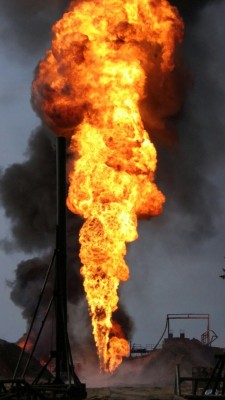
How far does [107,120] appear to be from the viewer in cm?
6006

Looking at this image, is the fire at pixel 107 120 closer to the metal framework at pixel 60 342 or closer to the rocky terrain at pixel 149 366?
the rocky terrain at pixel 149 366

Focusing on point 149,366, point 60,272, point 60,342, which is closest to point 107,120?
point 60,272

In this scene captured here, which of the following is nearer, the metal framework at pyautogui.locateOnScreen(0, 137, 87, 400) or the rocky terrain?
the metal framework at pyautogui.locateOnScreen(0, 137, 87, 400)

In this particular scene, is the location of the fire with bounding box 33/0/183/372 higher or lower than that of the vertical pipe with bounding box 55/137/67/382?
higher

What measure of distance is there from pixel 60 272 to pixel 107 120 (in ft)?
57.6

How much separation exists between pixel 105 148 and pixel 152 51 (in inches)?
338

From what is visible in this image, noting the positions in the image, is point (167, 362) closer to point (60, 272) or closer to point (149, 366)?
point (149, 366)

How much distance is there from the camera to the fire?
195ft

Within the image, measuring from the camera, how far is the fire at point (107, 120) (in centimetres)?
5934

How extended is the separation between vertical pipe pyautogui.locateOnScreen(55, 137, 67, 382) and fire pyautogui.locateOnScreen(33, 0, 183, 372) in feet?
27.6

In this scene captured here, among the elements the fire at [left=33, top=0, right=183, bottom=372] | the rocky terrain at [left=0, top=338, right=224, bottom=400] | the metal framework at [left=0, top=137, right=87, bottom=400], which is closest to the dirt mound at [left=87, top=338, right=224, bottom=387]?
the rocky terrain at [left=0, top=338, right=224, bottom=400]

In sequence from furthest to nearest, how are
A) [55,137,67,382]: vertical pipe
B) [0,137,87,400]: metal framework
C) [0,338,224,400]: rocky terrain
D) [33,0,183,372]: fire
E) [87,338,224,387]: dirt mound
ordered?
[87,338,224,387]: dirt mound < [0,338,224,400]: rocky terrain < [33,0,183,372]: fire < [55,137,67,382]: vertical pipe < [0,137,87,400]: metal framework

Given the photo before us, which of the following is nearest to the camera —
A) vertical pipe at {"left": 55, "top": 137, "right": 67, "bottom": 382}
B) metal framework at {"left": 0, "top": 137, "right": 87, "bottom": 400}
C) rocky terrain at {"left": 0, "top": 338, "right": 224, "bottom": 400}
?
metal framework at {"left": 0, "top": 137, "right": 87, "bottom": 400}

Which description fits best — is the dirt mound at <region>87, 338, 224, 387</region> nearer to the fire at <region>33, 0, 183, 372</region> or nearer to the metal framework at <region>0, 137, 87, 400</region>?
the fire at <region>33, 0, 183, 372</region>
